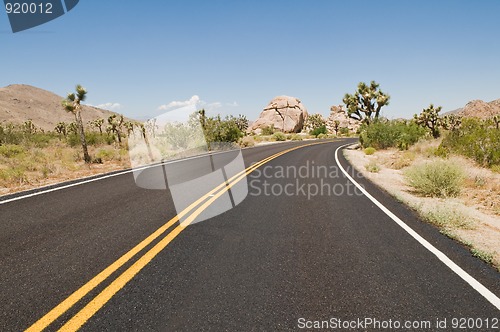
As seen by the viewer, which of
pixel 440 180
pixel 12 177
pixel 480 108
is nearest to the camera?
pixel 440 180

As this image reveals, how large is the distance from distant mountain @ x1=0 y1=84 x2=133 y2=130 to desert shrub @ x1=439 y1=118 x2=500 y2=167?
124382 mm

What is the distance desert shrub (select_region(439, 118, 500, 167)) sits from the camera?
526 inches

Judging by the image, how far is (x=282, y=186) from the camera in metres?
9.88

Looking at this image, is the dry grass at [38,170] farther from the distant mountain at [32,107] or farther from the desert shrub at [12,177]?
the distant mountain at [32,107]

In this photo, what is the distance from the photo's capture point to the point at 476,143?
569 inches

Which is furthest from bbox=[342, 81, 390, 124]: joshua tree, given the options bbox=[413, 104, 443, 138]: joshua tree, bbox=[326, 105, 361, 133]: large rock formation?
bbox=[326, 105, 361, 133]: large rock formation

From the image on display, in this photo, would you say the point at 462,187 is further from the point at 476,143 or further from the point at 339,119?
the point at 339,119

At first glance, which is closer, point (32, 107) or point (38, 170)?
point (38, 170)

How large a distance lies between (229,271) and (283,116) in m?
92.6

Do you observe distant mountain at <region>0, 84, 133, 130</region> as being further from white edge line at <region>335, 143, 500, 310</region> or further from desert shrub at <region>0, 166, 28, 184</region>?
white edge line at <region>335, 143, 500, 310</region>

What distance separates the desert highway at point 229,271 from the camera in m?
2.89

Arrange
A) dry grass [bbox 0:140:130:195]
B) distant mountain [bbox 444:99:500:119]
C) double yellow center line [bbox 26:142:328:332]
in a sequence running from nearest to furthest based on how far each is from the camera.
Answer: double yellow center line [bbox 26:142:328:332]
dry grass [bbox 0:140:130:195]
distant mountain [bbox 444:99:500:119]

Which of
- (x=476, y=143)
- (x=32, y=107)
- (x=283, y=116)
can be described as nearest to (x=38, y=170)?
(x=476, y=143)

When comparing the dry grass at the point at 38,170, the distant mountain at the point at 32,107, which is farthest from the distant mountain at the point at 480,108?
the distant mountain at the point at 32,107
